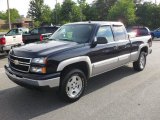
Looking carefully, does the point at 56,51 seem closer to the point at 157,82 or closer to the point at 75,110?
the point at 75,110

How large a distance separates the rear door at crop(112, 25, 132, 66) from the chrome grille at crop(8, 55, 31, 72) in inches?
111

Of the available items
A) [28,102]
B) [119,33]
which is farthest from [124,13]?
[28,102]

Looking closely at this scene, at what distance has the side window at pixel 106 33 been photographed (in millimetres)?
6144

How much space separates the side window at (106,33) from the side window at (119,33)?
0.23 meters

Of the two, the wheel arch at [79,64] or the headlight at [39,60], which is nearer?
the headlight at [39,60]

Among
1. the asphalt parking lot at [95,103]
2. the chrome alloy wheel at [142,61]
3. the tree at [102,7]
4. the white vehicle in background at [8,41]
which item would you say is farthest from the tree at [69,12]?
the asphalt parking lot at [95,103]

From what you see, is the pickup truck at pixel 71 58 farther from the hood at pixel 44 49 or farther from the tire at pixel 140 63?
the tire at pixel 140 63

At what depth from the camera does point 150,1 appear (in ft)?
144

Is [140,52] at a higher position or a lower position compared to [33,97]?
higher

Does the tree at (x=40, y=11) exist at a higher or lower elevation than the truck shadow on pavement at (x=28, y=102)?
higher

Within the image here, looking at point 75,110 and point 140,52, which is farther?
point 140,52

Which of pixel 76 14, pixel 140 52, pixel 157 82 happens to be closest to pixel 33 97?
pixel 157 82

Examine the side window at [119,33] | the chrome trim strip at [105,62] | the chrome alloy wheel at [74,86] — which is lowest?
the chrome alloy wheel at [74,86]

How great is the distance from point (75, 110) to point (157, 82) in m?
→ 3.05
